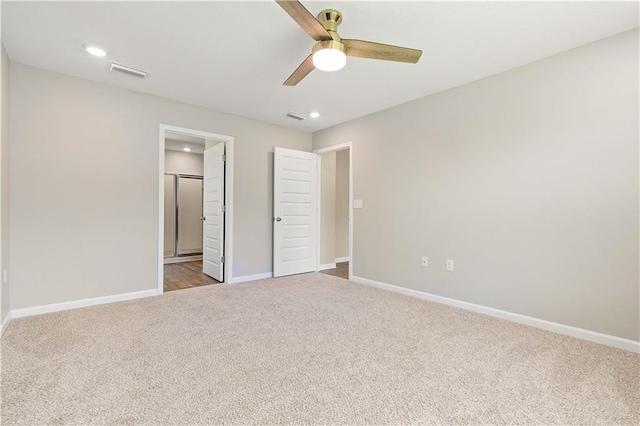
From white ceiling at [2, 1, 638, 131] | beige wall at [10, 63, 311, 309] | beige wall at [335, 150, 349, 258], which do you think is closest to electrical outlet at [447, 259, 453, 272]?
white ceiling at [2, 1, 638, 131]

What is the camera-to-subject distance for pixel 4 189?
2.55m

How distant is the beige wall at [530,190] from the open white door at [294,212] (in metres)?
1.52

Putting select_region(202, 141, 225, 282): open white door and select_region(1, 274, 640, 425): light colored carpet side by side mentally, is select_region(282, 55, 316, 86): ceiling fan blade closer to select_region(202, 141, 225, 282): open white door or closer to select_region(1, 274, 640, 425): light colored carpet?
select_region(1, 274, 640, 425): light colored carpet

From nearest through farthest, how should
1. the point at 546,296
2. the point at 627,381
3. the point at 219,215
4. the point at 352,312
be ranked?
1. the point at 627,381
2. the point at 546,296
3. the point at 352,312
4. the point at 219,215

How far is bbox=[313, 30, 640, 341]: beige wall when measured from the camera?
2273 millimetres

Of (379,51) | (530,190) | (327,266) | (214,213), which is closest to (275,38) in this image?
(379,51)

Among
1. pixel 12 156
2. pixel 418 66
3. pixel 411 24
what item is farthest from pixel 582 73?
pixel 12 156

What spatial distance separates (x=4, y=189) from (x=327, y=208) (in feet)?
13.2

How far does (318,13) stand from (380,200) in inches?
98.5

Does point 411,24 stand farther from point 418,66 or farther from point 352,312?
point 352,312

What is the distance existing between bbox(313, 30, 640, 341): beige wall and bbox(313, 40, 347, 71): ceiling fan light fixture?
192 centimetres

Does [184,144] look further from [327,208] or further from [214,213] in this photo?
[327,208]

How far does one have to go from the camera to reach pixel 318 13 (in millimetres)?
2020

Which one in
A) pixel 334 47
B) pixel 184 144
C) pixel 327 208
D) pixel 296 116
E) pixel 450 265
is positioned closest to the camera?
pixel 334 47
